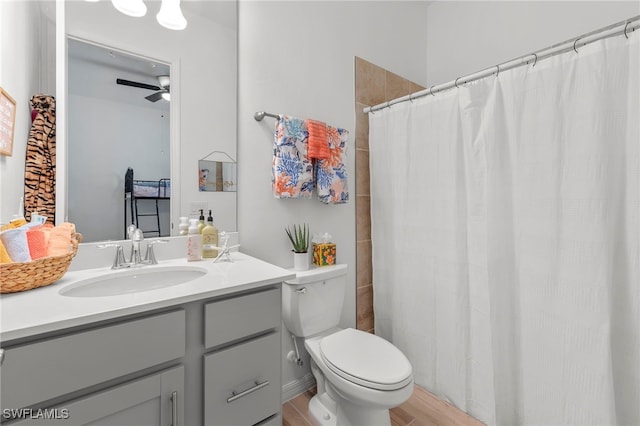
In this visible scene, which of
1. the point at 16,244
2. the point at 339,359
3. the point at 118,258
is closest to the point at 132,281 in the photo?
the point at 118,258

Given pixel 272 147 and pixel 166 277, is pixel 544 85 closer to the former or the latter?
pixel 272 147

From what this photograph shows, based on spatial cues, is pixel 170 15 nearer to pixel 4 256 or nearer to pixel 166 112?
pixel 166 112

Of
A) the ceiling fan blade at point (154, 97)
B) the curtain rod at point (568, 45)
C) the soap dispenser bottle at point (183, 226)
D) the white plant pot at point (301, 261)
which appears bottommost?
the white plant pot at point (301, 261)

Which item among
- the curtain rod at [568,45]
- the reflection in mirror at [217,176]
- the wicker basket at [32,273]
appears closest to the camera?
the wicker basket at [32,273]

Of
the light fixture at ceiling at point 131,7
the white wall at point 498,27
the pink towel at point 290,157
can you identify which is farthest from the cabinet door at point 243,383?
the white wall at point 498,27

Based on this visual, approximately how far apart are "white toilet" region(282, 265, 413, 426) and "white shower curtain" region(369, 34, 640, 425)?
0.49 meters

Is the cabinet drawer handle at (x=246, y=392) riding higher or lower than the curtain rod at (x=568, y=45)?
lower

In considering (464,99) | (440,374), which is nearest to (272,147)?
(464,99)

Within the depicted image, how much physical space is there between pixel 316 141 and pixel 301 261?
25.7 inches

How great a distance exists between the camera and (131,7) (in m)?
1.21

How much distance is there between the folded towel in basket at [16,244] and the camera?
0.81 m

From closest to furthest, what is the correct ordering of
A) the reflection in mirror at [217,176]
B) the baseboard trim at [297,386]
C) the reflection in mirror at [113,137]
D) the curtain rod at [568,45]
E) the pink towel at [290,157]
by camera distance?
the curtain rod at [568,45] → the reflection in mirror at [113,137] → the reflection in mirror at [217,176] → the pink towel at [290,157] → the baseboard trim at [297,386]

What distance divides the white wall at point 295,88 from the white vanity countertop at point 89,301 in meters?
0.54

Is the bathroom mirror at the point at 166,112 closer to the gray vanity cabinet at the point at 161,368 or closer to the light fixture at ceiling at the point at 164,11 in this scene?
the light fixture at ceiling at the point at 164,11
